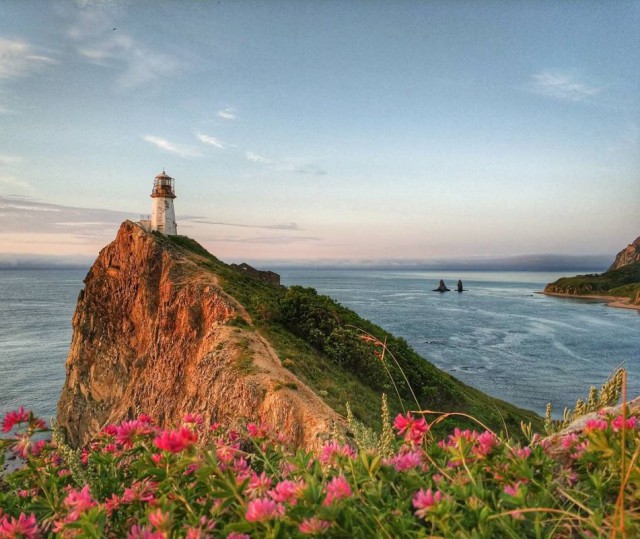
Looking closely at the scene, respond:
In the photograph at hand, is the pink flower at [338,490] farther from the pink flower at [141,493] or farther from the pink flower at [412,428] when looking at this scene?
the pink flower at [141,493]

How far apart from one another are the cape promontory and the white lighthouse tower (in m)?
2.61

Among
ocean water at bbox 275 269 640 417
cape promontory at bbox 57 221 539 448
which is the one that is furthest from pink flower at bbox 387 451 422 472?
ocean water at bbox 275 269 640 417

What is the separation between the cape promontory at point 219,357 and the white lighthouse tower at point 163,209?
8.57 ft

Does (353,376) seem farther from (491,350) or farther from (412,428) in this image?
(491,350)

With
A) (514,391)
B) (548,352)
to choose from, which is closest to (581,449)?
(514,391)

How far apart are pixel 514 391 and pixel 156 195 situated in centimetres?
4160

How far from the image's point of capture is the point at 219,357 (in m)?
20.4

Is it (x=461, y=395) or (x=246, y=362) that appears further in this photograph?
(x=461, y=395)

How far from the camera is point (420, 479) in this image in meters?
2.18

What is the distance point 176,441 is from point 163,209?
154 feet

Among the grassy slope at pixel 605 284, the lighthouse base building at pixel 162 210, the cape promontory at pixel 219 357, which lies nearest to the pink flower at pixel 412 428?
the cape promontory at pixel 219 357

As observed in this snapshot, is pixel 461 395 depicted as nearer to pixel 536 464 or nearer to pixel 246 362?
pixel 246 362

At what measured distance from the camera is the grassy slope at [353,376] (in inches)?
759

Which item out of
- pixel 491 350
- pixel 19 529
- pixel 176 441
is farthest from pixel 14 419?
pixel 491 350
